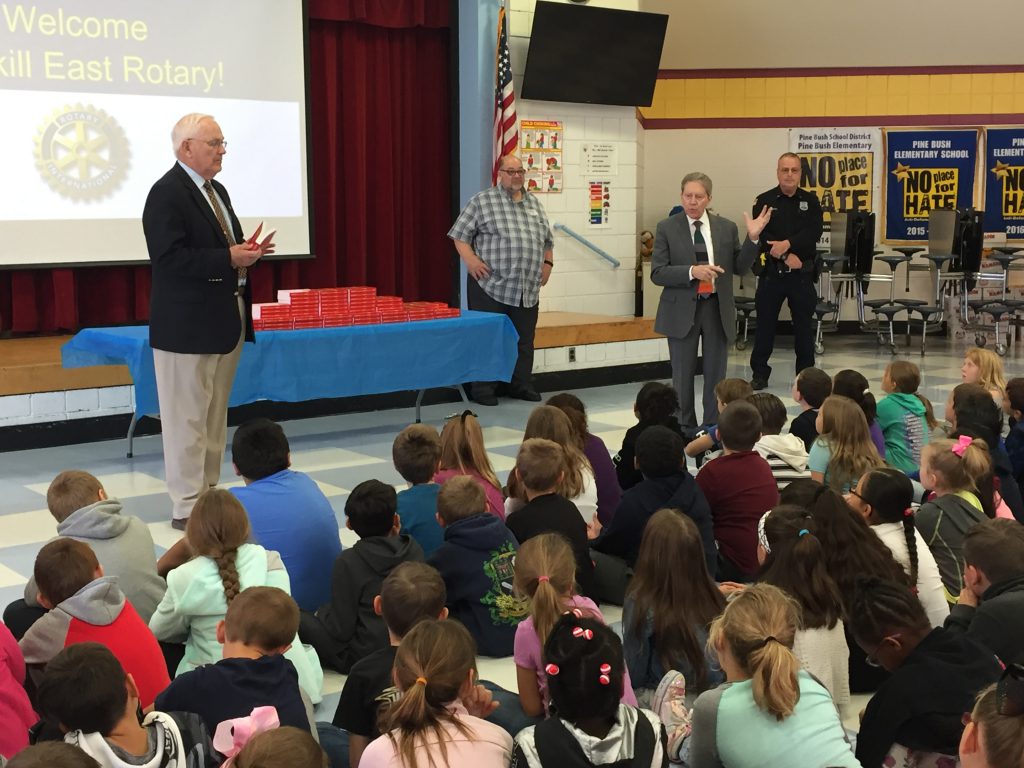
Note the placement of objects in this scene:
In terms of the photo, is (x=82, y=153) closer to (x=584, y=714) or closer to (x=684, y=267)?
(x=684, y=267)

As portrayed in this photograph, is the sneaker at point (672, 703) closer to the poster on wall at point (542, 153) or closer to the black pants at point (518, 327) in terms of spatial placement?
the black pants at point (518, 327)

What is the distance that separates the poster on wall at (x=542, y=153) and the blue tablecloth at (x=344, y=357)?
2.13 meters

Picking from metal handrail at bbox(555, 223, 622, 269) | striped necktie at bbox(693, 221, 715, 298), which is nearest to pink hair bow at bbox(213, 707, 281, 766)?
striped necktie at bbox(693, 221, 715, 298)

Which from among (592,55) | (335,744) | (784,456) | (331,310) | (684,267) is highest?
(592,55)

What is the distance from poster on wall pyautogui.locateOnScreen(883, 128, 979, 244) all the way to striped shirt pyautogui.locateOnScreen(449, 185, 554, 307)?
5.70 metres

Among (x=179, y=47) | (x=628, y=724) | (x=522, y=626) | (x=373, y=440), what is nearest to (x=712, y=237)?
(x=373, y=440)

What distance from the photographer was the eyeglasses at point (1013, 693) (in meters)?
1.60

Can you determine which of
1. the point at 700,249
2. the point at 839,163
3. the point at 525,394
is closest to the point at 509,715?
the point at 700,249

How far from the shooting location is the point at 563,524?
11.6 ft

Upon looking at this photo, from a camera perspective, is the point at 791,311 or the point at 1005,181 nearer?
the point at 791,311

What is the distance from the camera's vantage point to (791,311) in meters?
8.21

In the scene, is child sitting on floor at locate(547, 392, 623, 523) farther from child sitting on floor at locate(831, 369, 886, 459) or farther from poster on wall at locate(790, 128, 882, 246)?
poster on wall at locate(790, 128, 882, 246)

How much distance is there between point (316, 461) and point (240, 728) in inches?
157

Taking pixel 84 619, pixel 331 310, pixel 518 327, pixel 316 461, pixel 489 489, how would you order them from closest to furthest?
pixel 84 619 → pixel 489 489 → pixel 316 461 → pixel 331 310 → pixel 518 327
